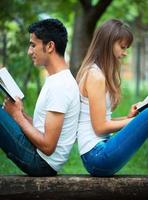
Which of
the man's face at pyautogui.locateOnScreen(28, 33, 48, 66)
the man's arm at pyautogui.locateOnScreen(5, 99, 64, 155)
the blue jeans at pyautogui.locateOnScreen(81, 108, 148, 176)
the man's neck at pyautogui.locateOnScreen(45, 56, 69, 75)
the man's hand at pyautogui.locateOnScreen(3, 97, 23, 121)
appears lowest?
the blue jeans at pyautogui.locateOnScreen(81, 108, 148, 176)

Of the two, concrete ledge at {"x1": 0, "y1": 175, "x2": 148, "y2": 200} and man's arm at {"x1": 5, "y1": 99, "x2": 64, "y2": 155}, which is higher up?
man's arm at {"x1": 5, "y1": 99, "x2": 64, "y2": 155}

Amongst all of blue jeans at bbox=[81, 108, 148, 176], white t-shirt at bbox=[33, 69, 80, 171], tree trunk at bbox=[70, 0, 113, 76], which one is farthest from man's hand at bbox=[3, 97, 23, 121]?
tree trunk at bbox=[70, 0, 113, 76]

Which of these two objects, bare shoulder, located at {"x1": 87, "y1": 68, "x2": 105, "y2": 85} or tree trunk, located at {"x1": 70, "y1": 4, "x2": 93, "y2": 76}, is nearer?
bare shoulder, located at {"x1": 87, "y1": 68, "x2": 105, "y2": 85}

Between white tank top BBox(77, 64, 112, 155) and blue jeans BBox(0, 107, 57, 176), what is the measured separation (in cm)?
29

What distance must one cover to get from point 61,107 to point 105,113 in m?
0.30

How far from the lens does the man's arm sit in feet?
13.5

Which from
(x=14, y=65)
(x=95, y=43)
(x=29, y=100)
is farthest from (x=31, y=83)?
(x=95, y=43)

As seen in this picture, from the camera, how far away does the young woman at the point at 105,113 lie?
163 inches

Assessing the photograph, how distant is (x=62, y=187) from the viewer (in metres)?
4.27

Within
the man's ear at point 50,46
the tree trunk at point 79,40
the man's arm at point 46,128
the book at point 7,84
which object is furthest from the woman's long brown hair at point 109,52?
the tree trunk at point 79,40

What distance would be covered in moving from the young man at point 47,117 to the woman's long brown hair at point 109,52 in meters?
0.19

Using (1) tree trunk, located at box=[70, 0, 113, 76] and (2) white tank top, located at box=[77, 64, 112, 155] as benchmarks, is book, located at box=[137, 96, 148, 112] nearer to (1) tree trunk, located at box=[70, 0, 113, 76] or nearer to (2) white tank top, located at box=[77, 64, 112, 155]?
(2) white tank top, located at box=[77, 64, 112, 155]

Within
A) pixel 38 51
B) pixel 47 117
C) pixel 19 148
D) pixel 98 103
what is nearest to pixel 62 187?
pixel 19 148

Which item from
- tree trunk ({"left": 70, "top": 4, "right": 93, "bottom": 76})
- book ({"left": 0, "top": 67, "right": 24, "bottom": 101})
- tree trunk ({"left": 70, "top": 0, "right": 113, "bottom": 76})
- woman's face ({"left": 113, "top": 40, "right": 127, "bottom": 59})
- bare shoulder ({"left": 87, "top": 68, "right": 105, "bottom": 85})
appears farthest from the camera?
tree trunk ({"left": 70, "top": 4, "right": 93, "bottom": 76})
